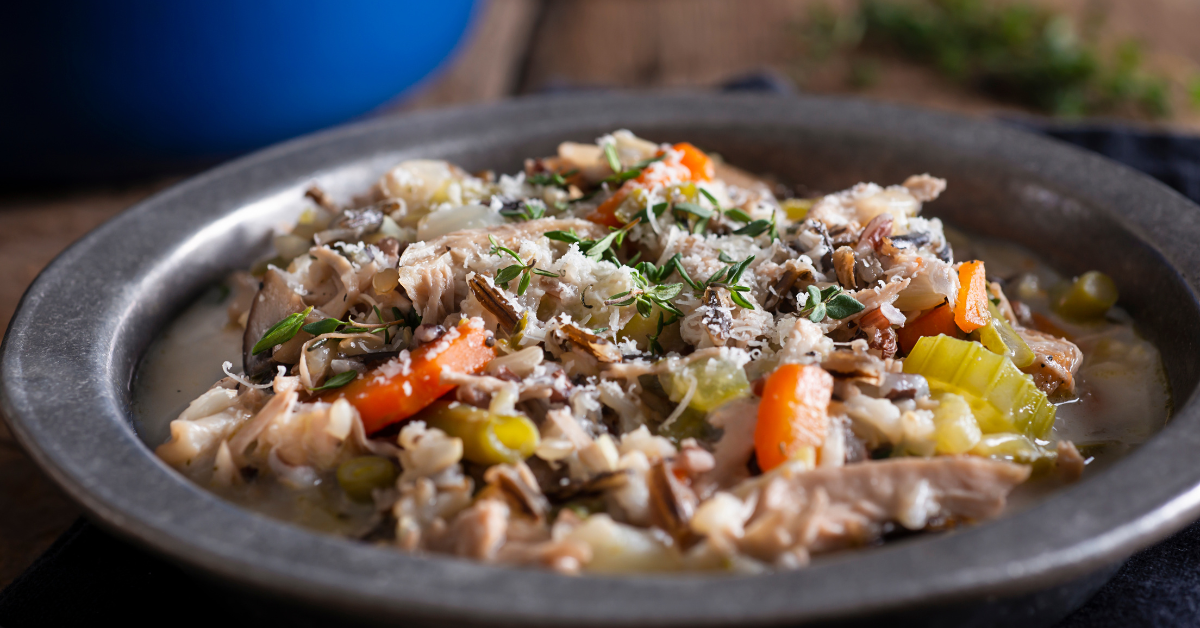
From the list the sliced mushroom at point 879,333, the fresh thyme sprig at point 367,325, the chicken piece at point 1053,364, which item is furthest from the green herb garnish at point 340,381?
the chicken piece at point 1053,364

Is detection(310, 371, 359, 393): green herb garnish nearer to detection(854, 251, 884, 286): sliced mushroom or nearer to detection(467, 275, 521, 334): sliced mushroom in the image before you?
detection(467, 275, 521, 334): sliced mushroom

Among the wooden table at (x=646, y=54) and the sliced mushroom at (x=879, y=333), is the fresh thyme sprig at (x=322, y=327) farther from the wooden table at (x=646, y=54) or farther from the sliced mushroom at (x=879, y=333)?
the wooden table at (x=646, y=54)

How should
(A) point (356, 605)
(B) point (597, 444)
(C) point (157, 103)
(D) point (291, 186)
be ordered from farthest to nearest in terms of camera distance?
(C) point (157, 103) → (D) point (291, 186) → (B) point (597, 444) → (A) point (356, 605)

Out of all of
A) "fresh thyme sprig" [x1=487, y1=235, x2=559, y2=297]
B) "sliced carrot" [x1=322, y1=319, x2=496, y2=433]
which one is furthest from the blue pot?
"sliced carrot" [x1=322, y1=319, x2=496, y2=433]

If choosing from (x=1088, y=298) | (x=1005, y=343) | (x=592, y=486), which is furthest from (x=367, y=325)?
(x=1088, y=298)

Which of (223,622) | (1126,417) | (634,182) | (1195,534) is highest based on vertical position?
(634,182)

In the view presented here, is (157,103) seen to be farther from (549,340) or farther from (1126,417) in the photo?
(1126,417)

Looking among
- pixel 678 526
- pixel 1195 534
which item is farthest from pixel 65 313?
pixel 1195 534
